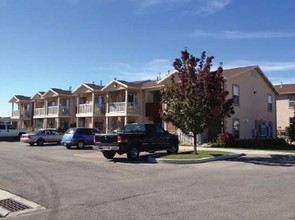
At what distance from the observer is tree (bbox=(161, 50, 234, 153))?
2006 cm

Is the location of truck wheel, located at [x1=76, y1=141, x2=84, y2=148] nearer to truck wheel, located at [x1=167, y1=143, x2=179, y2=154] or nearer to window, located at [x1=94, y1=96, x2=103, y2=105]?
truck wheel, located at [x1=167, y1=143, x2=179, y2=154]

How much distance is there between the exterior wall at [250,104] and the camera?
32.8m

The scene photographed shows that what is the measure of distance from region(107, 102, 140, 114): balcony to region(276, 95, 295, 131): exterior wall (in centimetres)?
1913

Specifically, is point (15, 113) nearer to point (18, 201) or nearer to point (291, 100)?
point (291, 100)

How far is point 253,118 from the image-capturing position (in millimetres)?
35281

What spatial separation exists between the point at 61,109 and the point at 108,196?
41960mm

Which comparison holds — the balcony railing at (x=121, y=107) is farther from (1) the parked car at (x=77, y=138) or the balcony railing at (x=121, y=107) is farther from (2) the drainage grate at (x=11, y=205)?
(2) the drainage grate at (x=11, y=205)

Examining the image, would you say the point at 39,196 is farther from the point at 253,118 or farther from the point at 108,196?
the point at 253,118

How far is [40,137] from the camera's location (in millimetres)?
33094

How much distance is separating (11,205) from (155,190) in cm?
382

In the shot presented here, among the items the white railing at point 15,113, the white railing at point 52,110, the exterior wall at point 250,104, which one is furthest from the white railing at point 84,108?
the white railing at point 15,113

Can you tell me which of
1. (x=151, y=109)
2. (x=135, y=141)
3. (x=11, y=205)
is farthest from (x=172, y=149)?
(x=151, y=109)

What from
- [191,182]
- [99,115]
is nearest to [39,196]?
[191,182]

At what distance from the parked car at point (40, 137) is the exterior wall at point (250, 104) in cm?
1544
